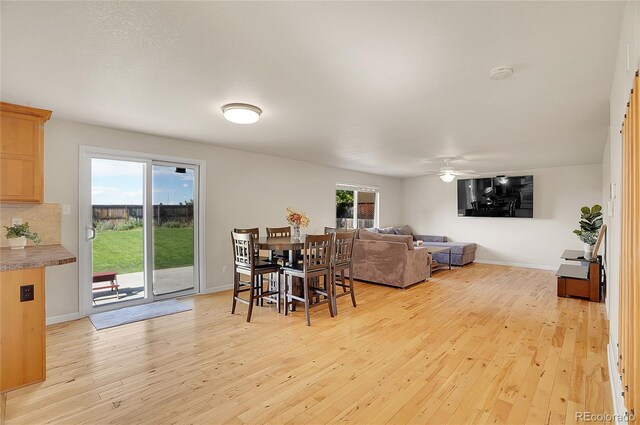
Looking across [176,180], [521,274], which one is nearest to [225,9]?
[176,180]

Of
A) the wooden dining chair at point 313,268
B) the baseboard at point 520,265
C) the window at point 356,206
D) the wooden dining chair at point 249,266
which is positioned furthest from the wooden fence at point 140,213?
the baseboard at point 520,265

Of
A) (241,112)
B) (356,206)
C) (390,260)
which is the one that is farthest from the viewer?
(356,206)

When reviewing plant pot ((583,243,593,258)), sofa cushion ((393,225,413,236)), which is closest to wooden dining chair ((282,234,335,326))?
plant pot ((583,243,593,258))

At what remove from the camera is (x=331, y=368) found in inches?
98.5

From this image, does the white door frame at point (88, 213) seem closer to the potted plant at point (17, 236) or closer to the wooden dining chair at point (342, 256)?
the potted plant at point (17, 236)

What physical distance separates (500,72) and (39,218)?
184 inches

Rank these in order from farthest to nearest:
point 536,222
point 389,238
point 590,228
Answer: point 536,222, point 389,238, point 590,228

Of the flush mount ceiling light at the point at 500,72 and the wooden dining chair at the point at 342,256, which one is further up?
the flush mount ceiling light at the point at 500,72

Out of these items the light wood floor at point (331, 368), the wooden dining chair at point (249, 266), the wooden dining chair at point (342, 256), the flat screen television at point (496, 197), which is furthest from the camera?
the flat screen television at point (496, 197)

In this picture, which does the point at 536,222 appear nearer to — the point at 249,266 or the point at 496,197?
the point at 496,197

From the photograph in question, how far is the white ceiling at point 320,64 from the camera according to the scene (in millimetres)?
1656

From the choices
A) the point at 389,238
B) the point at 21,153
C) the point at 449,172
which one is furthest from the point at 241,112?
the point at 449,172

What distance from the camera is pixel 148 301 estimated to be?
14.1 ft

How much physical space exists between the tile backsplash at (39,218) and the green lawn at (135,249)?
459mm
